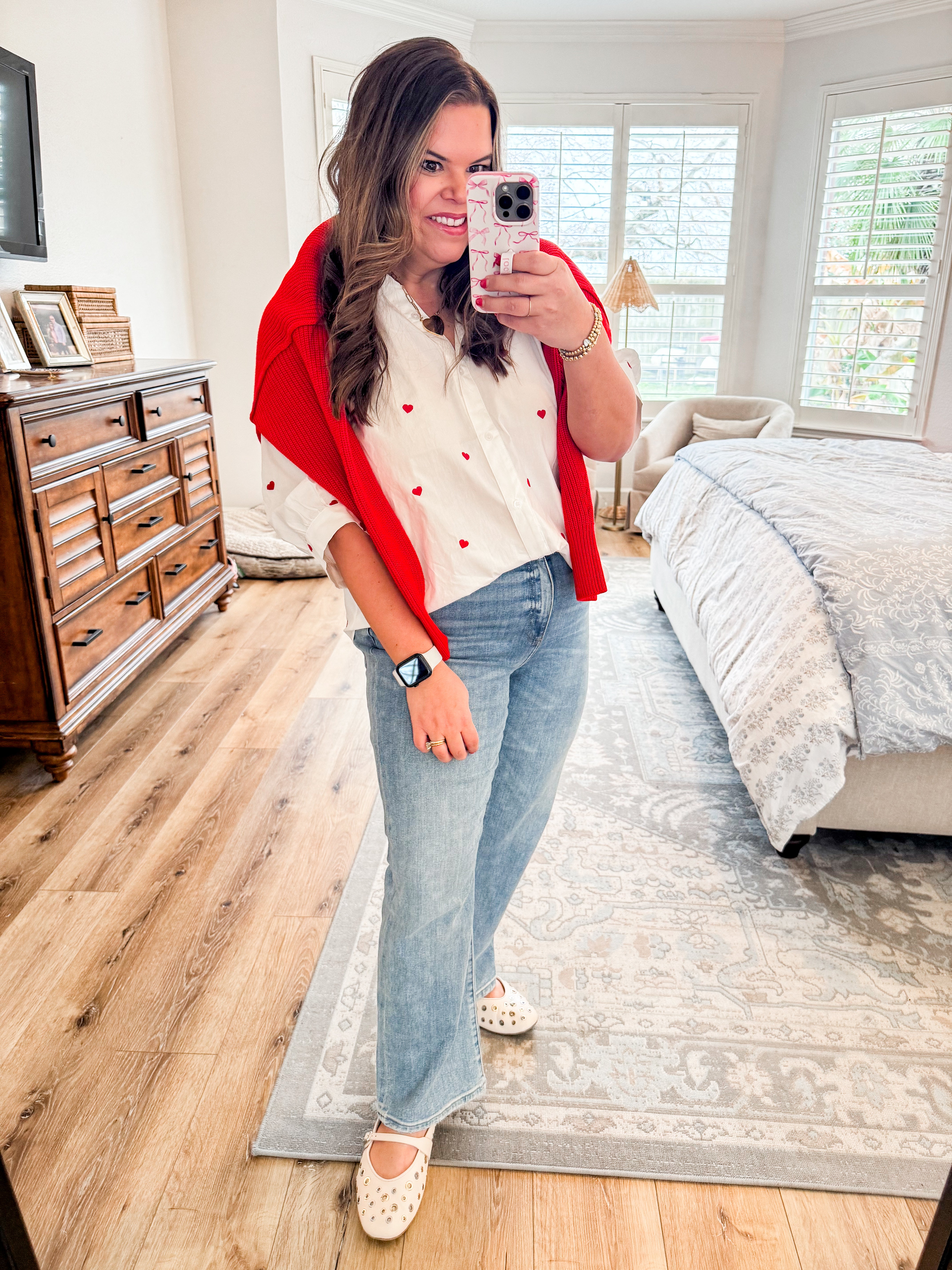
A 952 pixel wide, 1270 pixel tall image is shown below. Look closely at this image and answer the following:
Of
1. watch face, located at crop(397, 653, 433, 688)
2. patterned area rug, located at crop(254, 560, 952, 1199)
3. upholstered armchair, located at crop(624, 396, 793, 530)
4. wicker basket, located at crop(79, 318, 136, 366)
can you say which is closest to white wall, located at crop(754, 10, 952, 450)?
upholstered armchair, located at crop(624, 396, 793, 530)

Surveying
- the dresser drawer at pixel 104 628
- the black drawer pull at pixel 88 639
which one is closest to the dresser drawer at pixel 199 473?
the dresser drawer at pixel 104 628

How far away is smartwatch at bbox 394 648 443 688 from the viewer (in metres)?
0.95

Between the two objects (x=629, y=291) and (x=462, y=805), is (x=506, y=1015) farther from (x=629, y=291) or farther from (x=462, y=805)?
(x=629, y=291)

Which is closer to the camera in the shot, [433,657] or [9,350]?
[433,657]

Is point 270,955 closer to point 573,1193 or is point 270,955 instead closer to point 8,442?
point 573,1193

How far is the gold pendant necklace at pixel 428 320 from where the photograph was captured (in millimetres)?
942

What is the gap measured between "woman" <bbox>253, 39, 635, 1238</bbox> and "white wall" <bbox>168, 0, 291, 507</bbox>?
144 inches

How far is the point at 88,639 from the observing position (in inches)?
92.4

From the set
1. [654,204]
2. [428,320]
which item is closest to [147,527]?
[428,320]

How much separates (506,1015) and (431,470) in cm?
95

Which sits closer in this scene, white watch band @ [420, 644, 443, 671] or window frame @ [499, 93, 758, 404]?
white watch band @ [420, 644, 443, 671]

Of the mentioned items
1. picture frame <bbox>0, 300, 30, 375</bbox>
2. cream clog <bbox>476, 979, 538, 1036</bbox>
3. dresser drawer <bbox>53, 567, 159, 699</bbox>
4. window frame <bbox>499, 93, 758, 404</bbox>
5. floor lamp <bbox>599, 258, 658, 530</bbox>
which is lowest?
cream clog <bbox>476, 979, 538, 1036</bbox>

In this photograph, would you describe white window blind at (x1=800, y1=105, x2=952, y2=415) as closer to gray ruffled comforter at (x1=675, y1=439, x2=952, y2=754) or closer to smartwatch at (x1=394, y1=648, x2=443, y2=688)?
gray ruffled comforter at (x1=675, y1=439, x2=952, y2=754)

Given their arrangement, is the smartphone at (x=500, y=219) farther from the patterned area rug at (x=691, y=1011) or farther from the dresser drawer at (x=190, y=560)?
the dresser drawer at (x=190, y=560)
